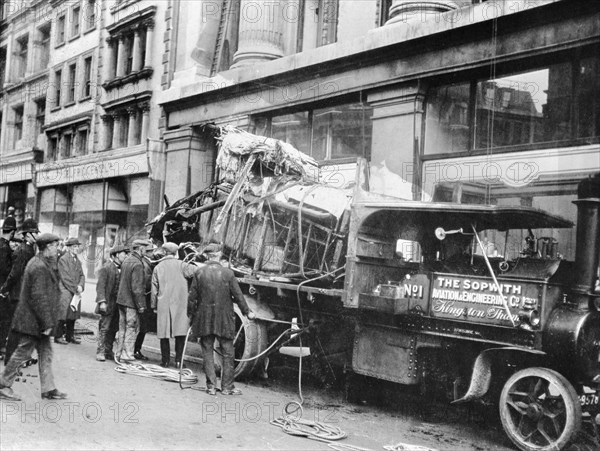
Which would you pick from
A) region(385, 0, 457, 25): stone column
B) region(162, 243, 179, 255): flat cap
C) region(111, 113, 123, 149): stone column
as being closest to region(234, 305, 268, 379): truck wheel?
region(162, 243, 179, 255): flat cap

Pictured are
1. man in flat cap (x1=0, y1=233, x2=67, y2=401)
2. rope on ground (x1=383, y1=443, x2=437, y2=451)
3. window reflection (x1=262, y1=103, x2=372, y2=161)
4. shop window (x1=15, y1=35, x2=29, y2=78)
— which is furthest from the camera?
shop window (x1=15, y1=35, x2=29, y2=78)

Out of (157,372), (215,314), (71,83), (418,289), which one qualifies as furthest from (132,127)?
(418,289)

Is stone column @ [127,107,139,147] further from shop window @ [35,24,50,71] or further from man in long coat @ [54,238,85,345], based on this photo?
man in long coat @ [54,238,85,345]

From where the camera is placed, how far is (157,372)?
924 cm

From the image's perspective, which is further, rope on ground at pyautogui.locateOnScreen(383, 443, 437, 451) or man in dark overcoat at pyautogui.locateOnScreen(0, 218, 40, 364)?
man in dark overcoat at pyautogui.locateOnScreen(0, 218, 40, 364)

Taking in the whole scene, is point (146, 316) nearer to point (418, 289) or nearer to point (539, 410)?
point (418, 289)

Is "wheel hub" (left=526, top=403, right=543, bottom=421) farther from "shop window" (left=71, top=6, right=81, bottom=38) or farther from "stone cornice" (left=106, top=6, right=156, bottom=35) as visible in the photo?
"shop window" (left=71, top=6, right=81, bottom=38)

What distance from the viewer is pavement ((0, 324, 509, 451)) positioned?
6.08 m

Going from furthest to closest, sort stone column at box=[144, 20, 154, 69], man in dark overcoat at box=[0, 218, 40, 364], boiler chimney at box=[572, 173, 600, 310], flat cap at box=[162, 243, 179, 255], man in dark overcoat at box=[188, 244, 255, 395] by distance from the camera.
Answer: stone column at box=[144, 20, 154, 69], flat cap at box=[162, 243, 179, 255], man in dark overcoat at box=[0, 218, 40, 364], man in dark overcoat at box=[188, 244, 255, 395], boiler chimney at box=[572, 173, 600, 310]

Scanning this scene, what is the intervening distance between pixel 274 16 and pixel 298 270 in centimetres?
1044

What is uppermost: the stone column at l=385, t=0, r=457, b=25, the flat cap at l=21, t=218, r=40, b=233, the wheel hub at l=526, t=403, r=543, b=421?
the stone column at l=385, t=0, r=457, b=25

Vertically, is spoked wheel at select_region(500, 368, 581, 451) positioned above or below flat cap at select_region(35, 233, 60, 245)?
below

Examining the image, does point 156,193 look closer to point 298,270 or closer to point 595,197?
point 298,270

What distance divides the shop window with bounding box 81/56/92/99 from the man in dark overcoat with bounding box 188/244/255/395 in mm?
20728
